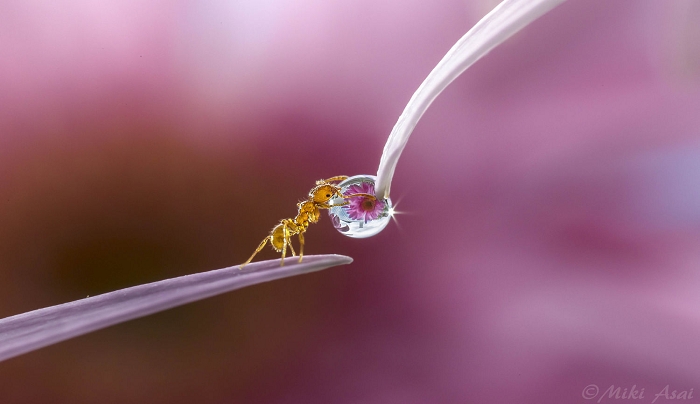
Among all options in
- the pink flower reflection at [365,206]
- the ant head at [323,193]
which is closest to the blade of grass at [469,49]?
the pink flower reflection at [365,206]

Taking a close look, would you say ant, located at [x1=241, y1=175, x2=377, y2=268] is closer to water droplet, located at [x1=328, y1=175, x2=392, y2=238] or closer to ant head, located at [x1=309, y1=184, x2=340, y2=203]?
ant head, located at [x1=309, y1=184, x2=340, y2=203]

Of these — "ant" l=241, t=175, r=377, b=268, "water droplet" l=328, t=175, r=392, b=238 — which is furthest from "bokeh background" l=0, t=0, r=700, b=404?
"water droplet" l=328, t=175, r=392, b=238

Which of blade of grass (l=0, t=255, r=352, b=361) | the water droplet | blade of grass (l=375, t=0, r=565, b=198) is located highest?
blade of grass (l=375, t=0, r=565, b=198)

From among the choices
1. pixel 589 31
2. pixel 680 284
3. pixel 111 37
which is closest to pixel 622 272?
pixel 680 284

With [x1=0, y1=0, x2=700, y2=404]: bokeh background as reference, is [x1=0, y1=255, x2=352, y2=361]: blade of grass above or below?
below

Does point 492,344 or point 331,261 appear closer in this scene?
point 331,261

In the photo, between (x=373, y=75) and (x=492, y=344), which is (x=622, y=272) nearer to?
(x=492, y=344)
